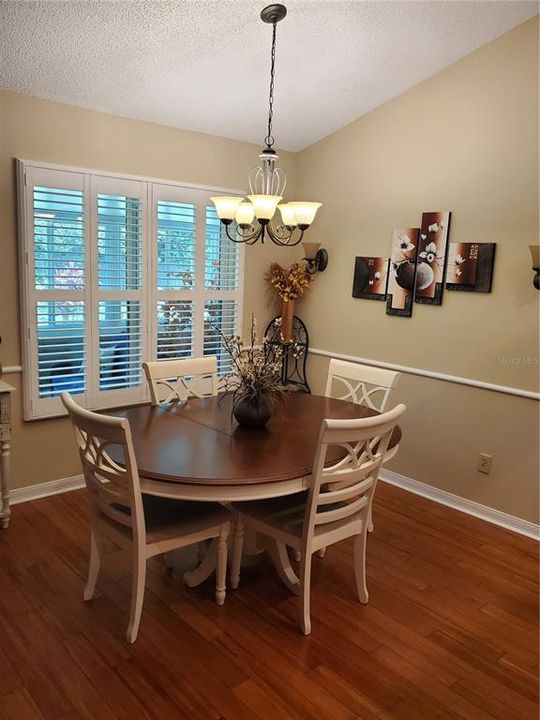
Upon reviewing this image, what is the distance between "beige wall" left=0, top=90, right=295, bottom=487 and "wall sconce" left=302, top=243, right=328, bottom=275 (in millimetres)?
732

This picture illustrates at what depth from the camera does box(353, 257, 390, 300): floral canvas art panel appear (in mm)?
3885

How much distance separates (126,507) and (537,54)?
3.24 m

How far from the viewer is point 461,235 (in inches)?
134

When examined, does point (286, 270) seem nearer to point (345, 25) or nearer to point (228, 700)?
point (345, 25)

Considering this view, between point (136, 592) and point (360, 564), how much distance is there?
1.02 meters

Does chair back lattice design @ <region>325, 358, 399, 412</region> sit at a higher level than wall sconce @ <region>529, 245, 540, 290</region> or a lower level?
lower

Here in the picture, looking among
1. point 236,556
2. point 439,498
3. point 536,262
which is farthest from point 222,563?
point 536,262

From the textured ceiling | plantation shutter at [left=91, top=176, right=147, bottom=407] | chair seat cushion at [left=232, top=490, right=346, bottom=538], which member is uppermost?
the textured ceiling

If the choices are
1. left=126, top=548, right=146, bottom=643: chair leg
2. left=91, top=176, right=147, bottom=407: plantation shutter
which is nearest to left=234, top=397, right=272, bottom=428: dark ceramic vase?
left=126, top=548, right=146, bottom=643: chair leg

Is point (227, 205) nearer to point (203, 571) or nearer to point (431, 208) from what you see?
point (431, 208)

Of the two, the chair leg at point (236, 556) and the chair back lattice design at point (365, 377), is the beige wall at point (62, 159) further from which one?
the chair back lattice design at point (365, 377)

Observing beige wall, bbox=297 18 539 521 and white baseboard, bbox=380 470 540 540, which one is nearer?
beige wall, bbox=297 18 539 521

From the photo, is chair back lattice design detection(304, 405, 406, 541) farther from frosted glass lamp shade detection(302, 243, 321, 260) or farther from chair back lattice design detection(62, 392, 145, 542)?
frosted glass lamp shade detection(302, 243, 321, 260)

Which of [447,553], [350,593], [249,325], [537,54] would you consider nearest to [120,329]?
[249,325]
